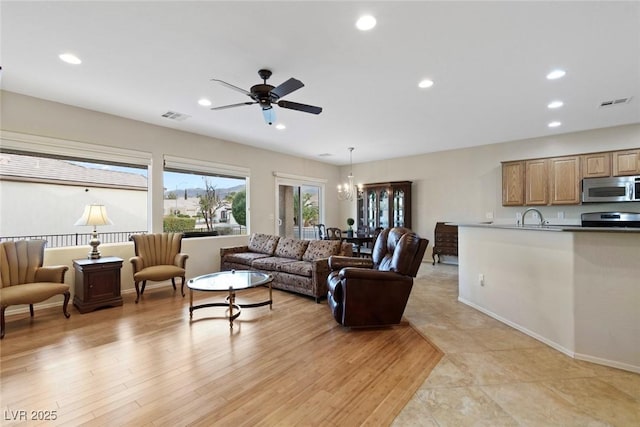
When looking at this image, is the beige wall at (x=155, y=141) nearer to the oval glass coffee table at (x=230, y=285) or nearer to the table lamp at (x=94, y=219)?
the table lamp at (x=94, y=219)

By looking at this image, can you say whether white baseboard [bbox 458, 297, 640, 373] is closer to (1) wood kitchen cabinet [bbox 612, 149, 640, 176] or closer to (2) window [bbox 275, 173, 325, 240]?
(1) wood kitchen cabinet [bbox 612, 149, 640, 176]

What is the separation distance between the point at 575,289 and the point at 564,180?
3.83m

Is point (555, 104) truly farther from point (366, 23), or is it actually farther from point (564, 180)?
point (366, 23)

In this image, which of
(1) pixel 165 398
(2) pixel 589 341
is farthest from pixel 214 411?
(2) pixel 589 341

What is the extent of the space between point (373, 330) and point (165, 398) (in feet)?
6.43

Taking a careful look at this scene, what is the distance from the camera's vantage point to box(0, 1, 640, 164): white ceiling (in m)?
2.16

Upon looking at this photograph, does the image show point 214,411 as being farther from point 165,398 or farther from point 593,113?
point 593,113

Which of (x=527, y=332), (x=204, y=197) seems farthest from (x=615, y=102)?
(x=204, y=197)

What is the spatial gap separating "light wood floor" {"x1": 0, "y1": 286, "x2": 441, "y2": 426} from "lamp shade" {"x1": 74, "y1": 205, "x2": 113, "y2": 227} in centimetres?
119

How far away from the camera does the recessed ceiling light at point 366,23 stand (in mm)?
2217

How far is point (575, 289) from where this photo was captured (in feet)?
7.98

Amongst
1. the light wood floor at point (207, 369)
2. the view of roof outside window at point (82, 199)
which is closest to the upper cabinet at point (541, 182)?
the light wood floor at point (207, 369)

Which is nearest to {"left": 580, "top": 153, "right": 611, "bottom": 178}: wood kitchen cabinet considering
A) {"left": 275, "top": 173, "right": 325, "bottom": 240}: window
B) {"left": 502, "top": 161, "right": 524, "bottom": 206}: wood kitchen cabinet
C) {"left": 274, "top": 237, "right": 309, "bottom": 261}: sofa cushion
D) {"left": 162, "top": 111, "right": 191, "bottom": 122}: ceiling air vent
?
{"left": 502, "top": 161, "right": 524, "bottom": 206}: wood kitchen cabinet

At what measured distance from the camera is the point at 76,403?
1.87 metres
